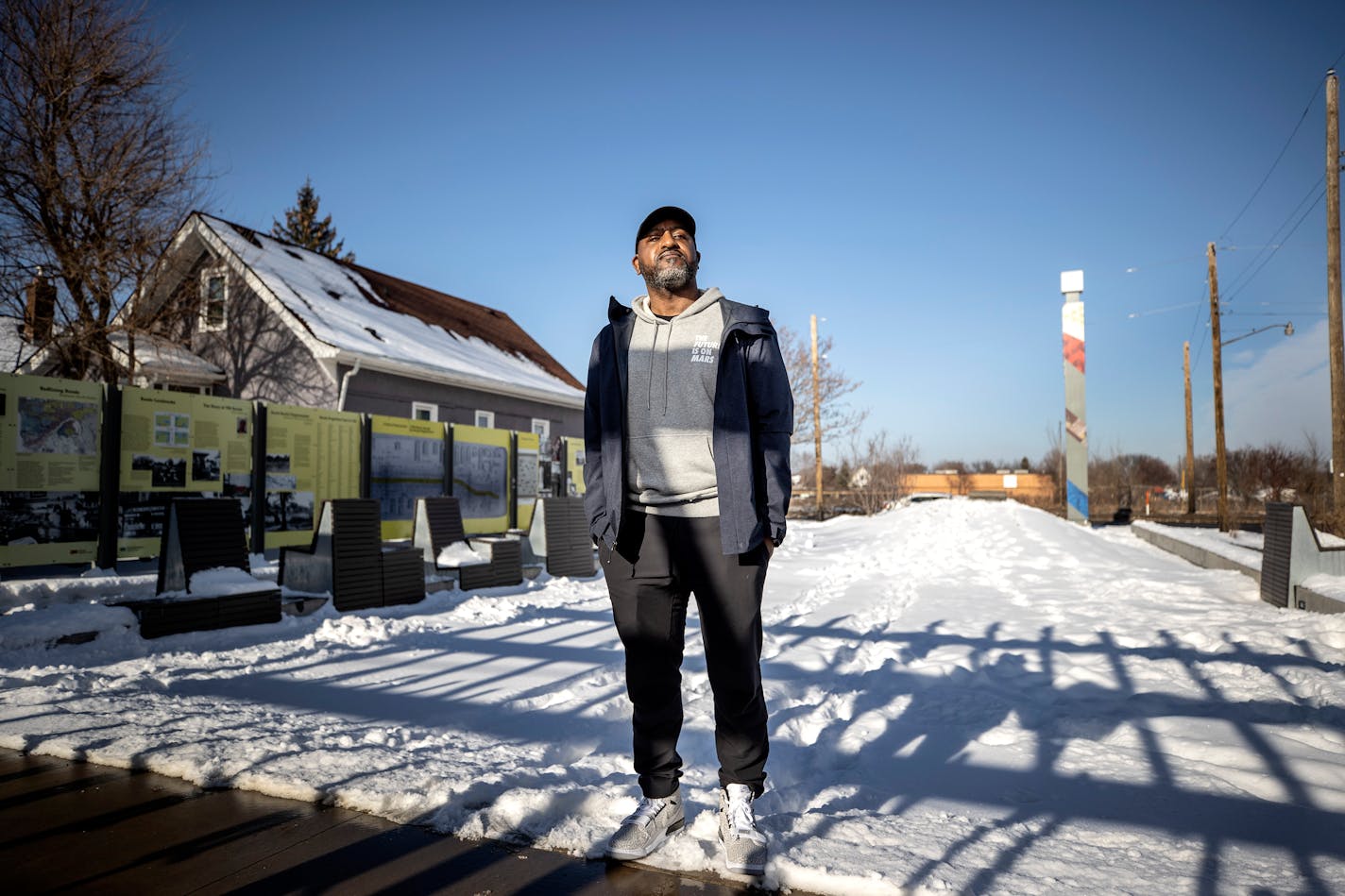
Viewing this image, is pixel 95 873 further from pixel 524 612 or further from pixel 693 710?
A: pixel 524 612

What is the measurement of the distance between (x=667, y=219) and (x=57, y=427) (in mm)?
8763

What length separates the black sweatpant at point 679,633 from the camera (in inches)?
91.7

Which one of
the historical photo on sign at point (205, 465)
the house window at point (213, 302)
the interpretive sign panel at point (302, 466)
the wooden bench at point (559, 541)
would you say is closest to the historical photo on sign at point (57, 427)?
the historical photo on sign at point (205, 465)

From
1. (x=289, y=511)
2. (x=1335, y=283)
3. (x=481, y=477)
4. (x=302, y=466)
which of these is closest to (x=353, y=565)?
(x=289, y=511)

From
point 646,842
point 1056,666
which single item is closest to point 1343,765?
point 1056,666

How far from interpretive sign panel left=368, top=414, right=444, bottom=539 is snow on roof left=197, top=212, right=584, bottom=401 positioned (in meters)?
3.31

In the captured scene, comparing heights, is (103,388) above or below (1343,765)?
above

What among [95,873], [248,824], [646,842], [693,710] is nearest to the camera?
[95,873]

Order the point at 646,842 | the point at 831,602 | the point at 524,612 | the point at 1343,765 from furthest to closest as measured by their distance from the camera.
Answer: the point at 831,602
the point at 524,612
the point at 1343,765
the point at 646,842

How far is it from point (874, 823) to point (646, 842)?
2.49 ft

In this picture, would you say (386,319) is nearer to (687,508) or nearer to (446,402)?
(446,402)

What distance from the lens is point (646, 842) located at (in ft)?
7.39

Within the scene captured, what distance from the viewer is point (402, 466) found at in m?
12.5

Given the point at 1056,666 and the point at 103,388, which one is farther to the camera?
the point at 103,388
